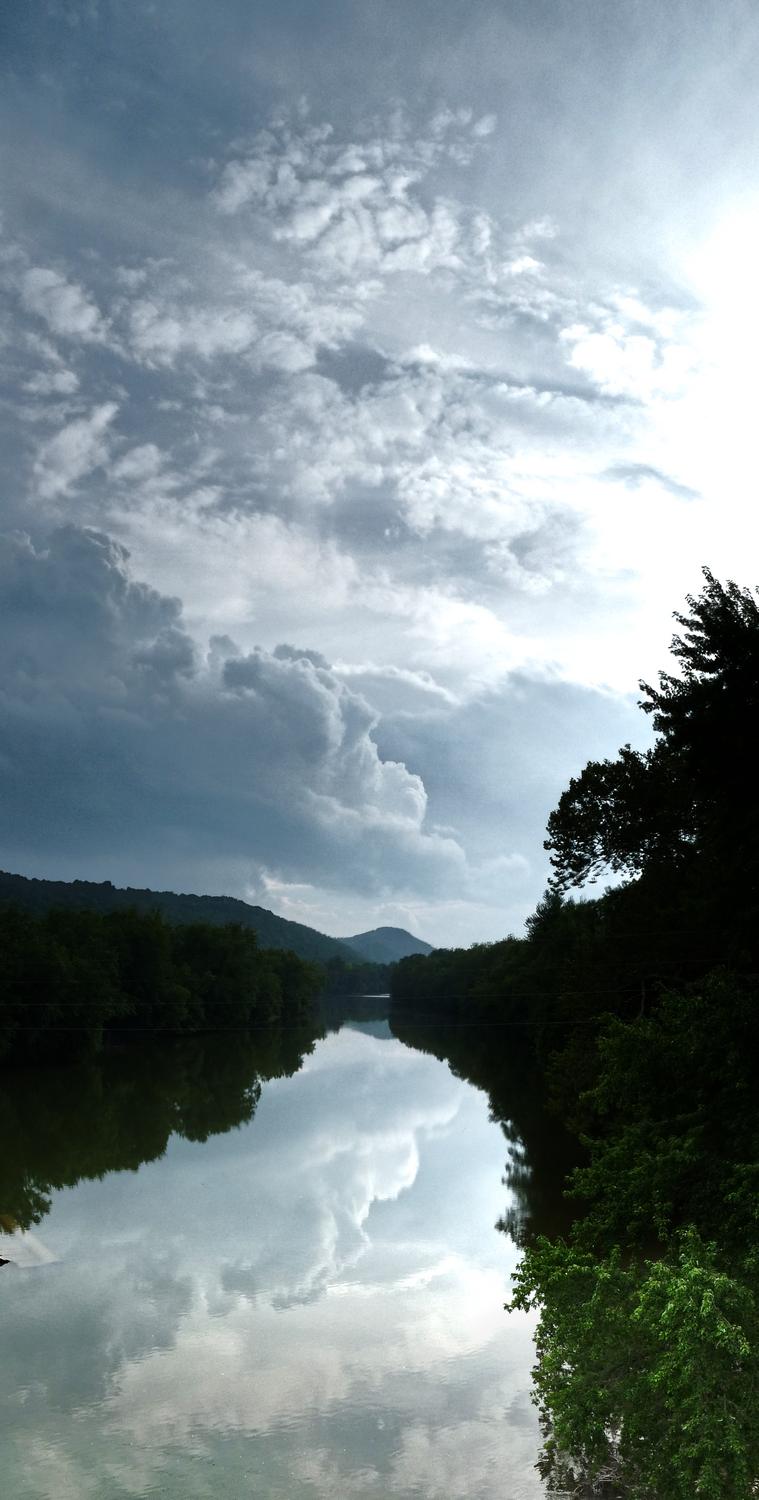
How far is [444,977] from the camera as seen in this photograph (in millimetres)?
156625

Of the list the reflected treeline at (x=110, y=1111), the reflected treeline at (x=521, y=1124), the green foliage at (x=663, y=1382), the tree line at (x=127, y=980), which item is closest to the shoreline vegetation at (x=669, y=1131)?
the green foliage at (x=663, y=1382)

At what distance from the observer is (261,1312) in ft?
58.2

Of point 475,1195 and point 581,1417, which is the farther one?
point 475,1195

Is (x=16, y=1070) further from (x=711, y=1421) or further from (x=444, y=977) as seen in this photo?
(x=444, y=977)

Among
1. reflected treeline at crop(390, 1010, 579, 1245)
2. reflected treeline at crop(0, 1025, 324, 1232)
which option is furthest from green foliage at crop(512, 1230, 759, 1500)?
reflected treeline at crop(0, 1025, 324, 1232)

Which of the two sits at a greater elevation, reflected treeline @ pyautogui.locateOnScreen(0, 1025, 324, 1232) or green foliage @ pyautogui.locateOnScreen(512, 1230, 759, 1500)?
green foliage @ pyautogui.locateOnScreen(512, 1230, 759, 1500)

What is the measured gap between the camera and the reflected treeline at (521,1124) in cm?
2464

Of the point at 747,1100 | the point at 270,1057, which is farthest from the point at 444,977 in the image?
the point at 747,1100

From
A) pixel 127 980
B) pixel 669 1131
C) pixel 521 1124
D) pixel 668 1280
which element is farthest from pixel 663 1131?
pixel 127 980

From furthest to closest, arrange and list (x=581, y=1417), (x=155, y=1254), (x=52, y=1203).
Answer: (x=52, y=1203), (x=155, y=1254), (x=581, y=1417)

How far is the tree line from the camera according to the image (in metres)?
68.0

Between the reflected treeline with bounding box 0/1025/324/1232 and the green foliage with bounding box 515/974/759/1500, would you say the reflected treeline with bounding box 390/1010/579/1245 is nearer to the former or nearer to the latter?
the green foliage with bounding box 515/974/759/1500

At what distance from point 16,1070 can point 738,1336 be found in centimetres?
6353

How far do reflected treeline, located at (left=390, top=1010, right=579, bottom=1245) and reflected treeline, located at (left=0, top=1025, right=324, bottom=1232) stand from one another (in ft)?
38.0
